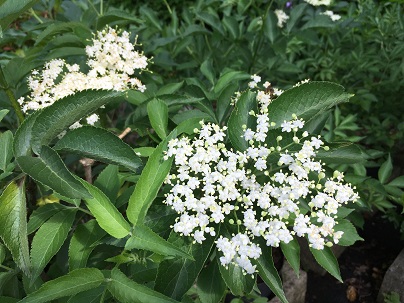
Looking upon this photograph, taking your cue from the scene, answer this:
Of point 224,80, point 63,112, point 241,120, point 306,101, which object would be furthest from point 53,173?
point 224,80

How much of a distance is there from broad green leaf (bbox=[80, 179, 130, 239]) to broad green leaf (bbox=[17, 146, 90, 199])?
116 mm

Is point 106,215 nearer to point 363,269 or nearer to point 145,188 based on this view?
point 145,188

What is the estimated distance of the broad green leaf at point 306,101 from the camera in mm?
1037

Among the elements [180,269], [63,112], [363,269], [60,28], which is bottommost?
[363,269]

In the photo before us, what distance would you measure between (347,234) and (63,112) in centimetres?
79

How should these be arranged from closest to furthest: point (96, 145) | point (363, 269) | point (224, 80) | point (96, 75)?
point (96, 145)
point (96, 75)
point (224, 80)
point (363, 269)

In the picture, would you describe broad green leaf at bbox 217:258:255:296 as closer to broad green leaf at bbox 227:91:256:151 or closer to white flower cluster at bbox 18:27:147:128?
broad green leaf at bbox 227:91:256:151

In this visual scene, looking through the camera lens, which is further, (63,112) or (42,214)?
(42,214)

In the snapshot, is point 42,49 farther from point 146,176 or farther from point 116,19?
point 146,176

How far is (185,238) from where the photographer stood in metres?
1.06

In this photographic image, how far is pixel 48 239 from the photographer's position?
1.12 metres

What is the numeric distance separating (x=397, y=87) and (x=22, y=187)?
2339mm

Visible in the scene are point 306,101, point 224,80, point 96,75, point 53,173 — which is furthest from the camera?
point 224,80

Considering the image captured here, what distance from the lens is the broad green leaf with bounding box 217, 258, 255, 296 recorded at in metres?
1.04
